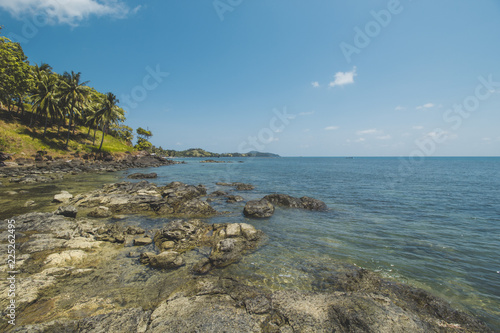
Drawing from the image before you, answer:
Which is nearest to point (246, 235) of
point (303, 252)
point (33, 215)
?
point (303, 252)

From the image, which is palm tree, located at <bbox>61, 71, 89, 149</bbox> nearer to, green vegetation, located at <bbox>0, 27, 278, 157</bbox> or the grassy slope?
green vegetation, located at <bbox>0, 27, 278, 157</bbox>

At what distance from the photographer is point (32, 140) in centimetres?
5019

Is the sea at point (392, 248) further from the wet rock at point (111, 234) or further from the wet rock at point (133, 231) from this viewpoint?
the wet rock at point (111, 234)

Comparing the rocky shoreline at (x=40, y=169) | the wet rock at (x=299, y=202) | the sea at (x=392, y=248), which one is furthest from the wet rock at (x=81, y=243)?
the rocky shoreline at (x=40, y=169)

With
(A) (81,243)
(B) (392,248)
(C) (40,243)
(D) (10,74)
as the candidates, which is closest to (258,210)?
(B) (392,248)

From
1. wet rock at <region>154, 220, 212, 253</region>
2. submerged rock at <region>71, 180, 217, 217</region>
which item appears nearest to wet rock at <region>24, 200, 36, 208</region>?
submerged rock at <region>71, 180, 217, 217</region>

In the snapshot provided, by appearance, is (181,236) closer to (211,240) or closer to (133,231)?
(211,240)

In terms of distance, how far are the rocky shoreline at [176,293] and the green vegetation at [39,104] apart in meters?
52.6

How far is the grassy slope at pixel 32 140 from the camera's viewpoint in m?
45.2

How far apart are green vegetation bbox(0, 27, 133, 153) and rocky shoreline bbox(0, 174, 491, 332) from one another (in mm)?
52585

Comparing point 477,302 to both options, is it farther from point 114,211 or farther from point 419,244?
point 114,211

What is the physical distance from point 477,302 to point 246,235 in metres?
10.6

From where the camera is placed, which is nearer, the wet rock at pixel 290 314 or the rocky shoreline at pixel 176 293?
the wet rock at pixel 290 314

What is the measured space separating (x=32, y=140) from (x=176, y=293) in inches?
2739
